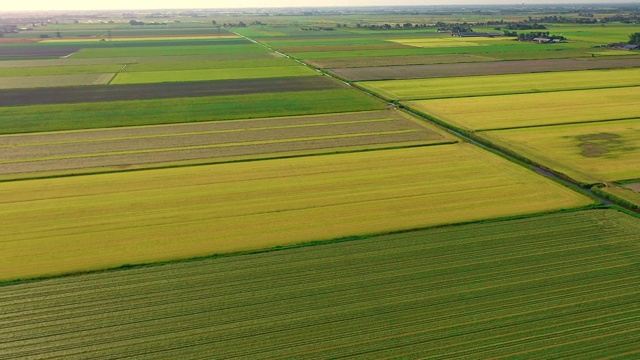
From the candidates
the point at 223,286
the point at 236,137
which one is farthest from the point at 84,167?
the point at 223,286

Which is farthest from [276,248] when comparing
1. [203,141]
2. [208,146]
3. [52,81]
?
[52,81]

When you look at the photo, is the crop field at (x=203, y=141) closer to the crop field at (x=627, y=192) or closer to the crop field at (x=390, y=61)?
the crop field at (x=627, y=192)

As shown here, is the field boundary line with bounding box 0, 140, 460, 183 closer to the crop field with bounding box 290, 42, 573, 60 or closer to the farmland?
the farmland

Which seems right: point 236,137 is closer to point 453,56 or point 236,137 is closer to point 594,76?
point 594,76

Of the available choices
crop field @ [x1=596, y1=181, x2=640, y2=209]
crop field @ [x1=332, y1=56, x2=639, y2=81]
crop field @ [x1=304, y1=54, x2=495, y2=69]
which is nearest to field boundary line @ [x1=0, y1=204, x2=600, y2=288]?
crop field @ [x1=596, y1=181, x2=640, y2=209]

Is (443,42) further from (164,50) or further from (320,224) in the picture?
(320,224)
